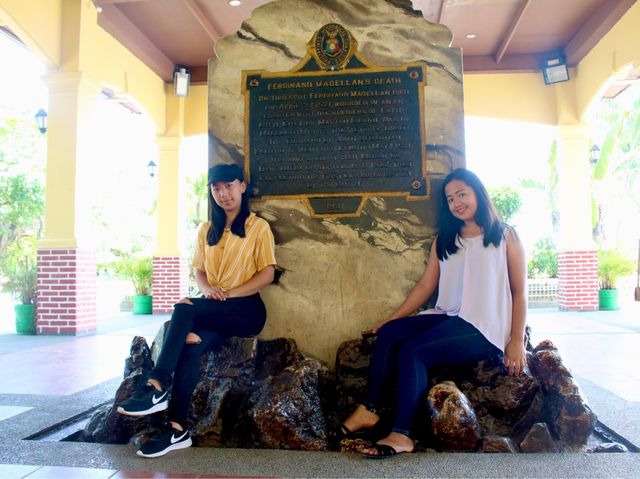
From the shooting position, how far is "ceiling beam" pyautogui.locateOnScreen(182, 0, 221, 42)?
7.66m

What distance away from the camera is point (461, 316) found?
258 centimetres

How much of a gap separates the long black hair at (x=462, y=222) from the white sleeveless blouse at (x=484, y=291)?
0.05 m

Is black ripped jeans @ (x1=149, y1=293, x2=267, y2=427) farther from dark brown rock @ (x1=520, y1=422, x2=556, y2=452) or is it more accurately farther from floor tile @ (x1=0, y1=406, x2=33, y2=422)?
dark brown rock @ (x1=520, y1=422, x2=556, y2=452)

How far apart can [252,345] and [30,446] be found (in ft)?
3.84

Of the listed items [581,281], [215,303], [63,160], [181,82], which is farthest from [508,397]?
[181,82]

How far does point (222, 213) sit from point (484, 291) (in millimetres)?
1561

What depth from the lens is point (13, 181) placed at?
1331cm

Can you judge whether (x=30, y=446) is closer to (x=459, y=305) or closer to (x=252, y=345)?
(x=252, y=345)

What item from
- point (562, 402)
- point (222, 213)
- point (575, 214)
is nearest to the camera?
point (562, 402)

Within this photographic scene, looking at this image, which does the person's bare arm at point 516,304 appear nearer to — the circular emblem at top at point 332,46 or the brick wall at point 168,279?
the circular emblem at top at point 332,46

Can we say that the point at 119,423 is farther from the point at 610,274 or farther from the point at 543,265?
the point at 543,265

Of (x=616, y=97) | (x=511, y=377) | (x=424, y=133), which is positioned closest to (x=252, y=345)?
(x=511, y=377)

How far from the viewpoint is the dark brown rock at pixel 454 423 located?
2.28 m

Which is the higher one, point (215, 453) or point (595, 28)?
point (595, 28)
